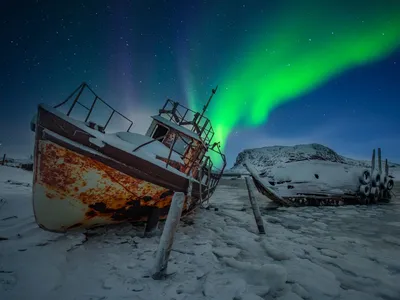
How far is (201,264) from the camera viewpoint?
3.48 metres

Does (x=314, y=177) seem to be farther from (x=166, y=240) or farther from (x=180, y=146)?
(x=166, y=240)

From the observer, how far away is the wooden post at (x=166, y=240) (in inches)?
118

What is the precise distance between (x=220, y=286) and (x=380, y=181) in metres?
15.2

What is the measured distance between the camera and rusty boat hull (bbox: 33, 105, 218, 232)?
370 centimetres

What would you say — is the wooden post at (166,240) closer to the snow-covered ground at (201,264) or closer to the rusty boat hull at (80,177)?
the snow-covered ground at (201,264)

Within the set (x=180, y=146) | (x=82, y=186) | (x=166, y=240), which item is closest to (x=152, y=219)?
(x=82, y=186)

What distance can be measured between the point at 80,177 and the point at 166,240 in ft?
6.74

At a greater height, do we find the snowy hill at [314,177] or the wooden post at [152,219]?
the snowy hill at [314,177]

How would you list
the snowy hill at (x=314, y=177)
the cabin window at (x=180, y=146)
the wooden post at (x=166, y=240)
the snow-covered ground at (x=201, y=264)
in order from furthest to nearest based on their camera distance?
the snowy hill at (x=314, y=177), the cabin window at (x=180, y=146), the wooden post at (x=166, y=240), the snow-covered ground at (x=201, y=264)

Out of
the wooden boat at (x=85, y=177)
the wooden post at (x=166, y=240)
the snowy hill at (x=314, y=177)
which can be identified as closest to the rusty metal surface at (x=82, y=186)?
the wooden boat at (x=85, y=177)

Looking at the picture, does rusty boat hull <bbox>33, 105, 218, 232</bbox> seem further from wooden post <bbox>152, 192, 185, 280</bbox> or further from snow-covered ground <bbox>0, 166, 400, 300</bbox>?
wooden post <bbox>152, 192, 185, 280</bbox>

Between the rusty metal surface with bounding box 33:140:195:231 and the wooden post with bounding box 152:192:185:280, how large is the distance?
1.20 meters

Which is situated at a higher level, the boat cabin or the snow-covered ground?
the boat cabin

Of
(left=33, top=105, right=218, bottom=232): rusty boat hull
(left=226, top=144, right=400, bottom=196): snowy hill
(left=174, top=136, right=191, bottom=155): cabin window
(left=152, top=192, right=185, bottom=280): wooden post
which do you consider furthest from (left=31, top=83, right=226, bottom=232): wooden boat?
(left=226, top=144, right=400, bottom=196): snowy hill
